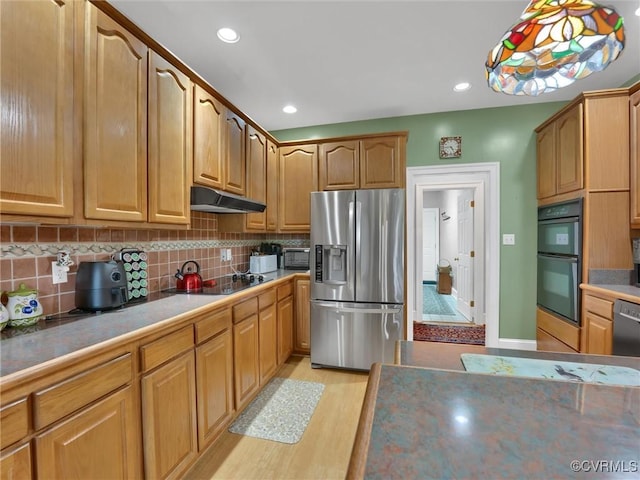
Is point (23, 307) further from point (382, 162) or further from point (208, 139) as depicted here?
point (382, 162)

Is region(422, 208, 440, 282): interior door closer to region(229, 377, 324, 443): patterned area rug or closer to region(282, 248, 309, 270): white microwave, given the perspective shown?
region(282, 248, 309, 270): white microwave

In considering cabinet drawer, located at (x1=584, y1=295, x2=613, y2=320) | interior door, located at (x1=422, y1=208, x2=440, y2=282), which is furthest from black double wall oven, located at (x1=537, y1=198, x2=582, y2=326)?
interior door, located at (x1=422, y1=208, x2=440, y2=282)

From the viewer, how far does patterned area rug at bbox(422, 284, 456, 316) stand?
4.70 m

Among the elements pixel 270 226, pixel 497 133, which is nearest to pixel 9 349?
pixel 270 226

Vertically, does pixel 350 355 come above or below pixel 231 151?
below

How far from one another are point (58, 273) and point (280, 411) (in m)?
1.65

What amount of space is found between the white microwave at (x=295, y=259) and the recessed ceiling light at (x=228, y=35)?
Answer: 2.02 meters

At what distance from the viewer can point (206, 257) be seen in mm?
2541

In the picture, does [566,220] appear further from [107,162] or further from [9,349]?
[9,349]

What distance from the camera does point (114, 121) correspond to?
1348mm

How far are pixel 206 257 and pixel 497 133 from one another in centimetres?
323

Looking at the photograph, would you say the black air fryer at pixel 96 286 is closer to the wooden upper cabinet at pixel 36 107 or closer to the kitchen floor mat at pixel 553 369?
the wooden upper cabinet at pixel 36 107

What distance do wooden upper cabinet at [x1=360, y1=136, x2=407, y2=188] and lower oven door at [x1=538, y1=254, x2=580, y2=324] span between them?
1.54 m

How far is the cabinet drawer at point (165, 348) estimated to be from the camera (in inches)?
47.8
